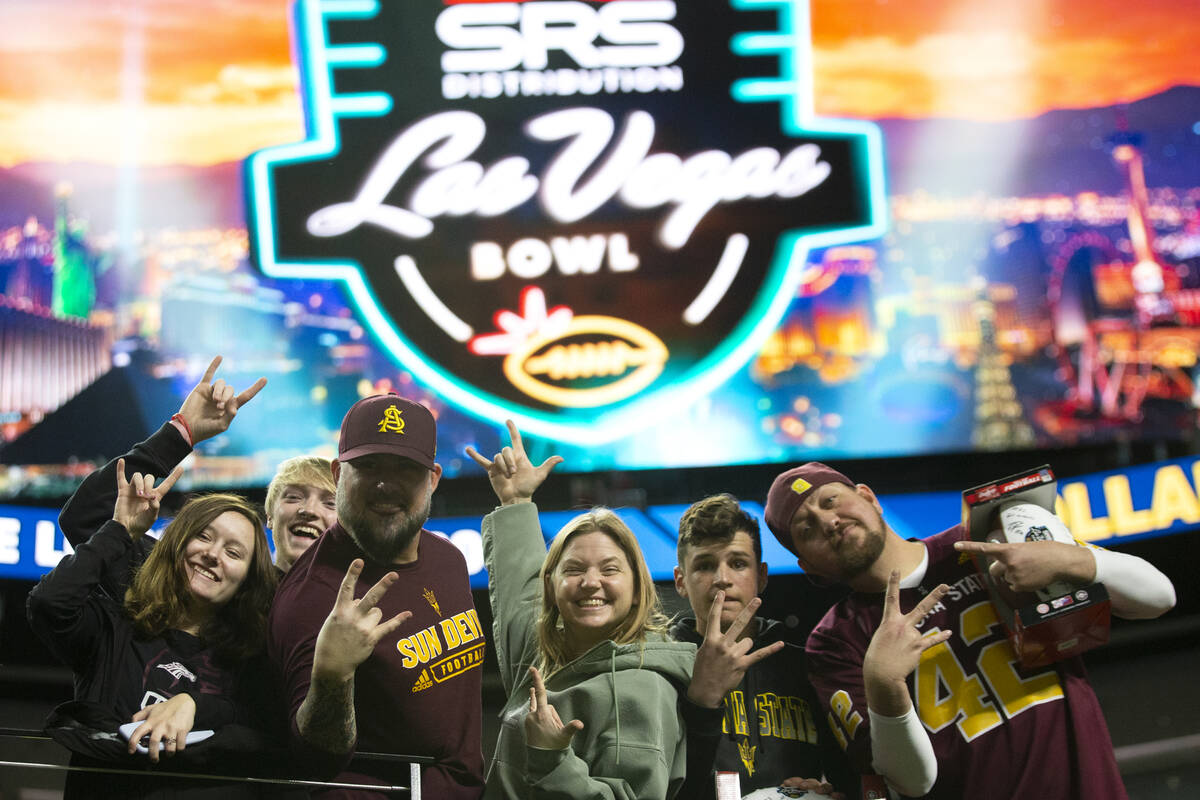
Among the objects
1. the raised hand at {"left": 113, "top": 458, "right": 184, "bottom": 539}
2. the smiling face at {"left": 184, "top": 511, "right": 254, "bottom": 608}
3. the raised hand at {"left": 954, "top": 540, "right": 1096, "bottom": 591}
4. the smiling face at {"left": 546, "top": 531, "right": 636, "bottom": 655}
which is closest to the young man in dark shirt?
the smiling face at {"left": 546, "top": 531, "right": 636, "bottom": 655}

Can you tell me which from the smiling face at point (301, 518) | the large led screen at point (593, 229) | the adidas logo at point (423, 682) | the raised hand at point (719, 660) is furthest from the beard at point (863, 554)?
the large led screen at point (593, 229)

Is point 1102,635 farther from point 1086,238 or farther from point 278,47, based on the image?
point 278,47

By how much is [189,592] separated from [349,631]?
498mm

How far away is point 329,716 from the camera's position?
220 centimetres

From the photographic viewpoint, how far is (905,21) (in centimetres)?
520

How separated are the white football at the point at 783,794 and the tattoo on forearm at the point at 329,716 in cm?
94

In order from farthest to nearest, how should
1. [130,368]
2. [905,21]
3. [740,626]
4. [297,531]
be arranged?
[905,21] < [130,368] < [297,531] < [740,626]

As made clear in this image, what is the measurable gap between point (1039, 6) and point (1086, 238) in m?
1.20

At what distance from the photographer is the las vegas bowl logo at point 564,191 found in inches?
192

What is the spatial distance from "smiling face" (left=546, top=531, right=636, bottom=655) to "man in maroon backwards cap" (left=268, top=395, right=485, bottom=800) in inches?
10.3

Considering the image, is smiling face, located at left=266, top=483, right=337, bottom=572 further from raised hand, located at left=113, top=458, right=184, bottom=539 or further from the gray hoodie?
the gray hoodie

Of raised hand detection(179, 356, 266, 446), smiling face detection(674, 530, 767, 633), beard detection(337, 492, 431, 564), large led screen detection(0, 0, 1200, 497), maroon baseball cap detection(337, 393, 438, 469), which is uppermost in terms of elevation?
large led screen detection(0, 0, 1200, 497)

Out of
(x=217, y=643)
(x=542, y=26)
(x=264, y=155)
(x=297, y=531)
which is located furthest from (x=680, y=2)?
(x=217, y=643)

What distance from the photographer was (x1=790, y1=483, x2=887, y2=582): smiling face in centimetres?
258
